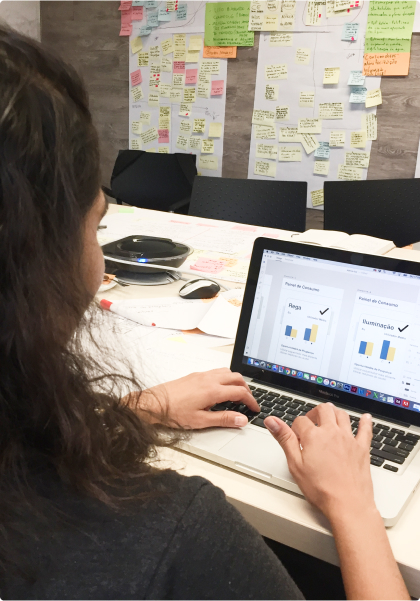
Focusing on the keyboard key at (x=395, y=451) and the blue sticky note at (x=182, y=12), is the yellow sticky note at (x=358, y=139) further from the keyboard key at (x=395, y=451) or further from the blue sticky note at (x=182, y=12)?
the keyboard key at (x=395, y=451)

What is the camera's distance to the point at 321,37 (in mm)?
2832

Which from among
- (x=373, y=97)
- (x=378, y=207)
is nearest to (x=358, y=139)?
(x=373, y=97)

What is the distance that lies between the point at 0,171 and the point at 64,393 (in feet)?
0.65

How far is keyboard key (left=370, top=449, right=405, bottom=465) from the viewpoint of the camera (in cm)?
Answer: 72

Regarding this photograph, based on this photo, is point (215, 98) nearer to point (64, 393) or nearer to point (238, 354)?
point (238, 354)

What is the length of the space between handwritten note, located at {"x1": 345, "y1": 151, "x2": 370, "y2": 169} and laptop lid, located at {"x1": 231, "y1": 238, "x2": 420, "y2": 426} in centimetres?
219

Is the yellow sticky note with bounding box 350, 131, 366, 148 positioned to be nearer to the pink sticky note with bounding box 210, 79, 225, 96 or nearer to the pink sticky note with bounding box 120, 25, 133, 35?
the pink sticky note with bounding box 210, 79, 225, 96

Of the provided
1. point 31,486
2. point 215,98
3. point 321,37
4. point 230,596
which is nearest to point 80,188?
point 31,486

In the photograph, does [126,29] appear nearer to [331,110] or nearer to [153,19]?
[153,19]

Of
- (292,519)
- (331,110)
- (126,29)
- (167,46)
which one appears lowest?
(292,519)

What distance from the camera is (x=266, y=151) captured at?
3168 millimetres

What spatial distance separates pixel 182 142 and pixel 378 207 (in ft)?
5.29

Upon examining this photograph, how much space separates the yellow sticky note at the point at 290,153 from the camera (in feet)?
10.1

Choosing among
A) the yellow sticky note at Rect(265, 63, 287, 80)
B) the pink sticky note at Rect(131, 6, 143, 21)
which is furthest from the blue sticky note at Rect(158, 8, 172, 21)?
the yellow sticky note at Rect(265, 63, 287, 80)
